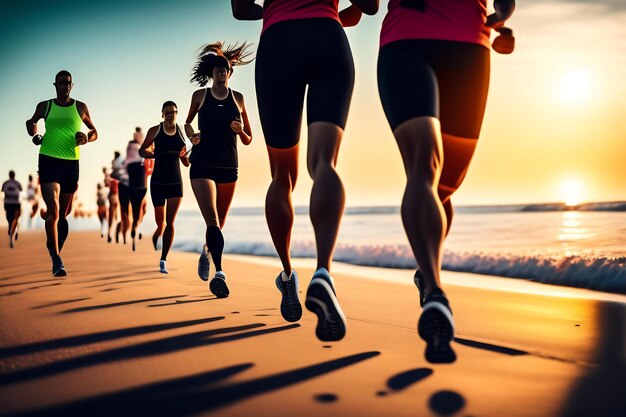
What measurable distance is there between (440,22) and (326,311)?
4.45 feet

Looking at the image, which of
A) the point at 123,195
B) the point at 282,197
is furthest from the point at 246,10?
the point at 123,195

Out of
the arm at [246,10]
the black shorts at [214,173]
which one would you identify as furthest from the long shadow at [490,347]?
the black shorts at [214,173]

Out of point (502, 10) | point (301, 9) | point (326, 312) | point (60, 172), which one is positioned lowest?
point (326, 312)

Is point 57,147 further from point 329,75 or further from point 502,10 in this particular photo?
point 502,10

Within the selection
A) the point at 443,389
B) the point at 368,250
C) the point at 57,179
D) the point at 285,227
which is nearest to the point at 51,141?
the point at 57,179

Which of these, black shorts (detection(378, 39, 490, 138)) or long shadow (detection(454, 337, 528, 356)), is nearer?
black shorts (detection(378, 39, 490, 138))

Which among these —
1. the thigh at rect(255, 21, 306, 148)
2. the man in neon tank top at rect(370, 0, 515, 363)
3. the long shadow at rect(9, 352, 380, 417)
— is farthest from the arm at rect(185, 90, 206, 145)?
the long shadow at rect(9, 352, 380, 417)

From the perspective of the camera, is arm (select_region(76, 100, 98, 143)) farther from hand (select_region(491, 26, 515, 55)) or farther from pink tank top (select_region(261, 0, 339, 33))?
hand (select_region(491, 26, 515, 55))

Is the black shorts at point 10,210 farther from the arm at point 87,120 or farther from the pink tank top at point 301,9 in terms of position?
the pink tank top at point 301,9

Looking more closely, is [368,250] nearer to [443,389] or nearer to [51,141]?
[51,141]

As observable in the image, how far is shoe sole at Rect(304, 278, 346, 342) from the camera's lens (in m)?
2.45

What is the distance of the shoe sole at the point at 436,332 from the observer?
6.91 ft

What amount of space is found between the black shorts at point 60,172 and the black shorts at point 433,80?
5.01 meters

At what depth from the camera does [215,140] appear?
5.41 meters
